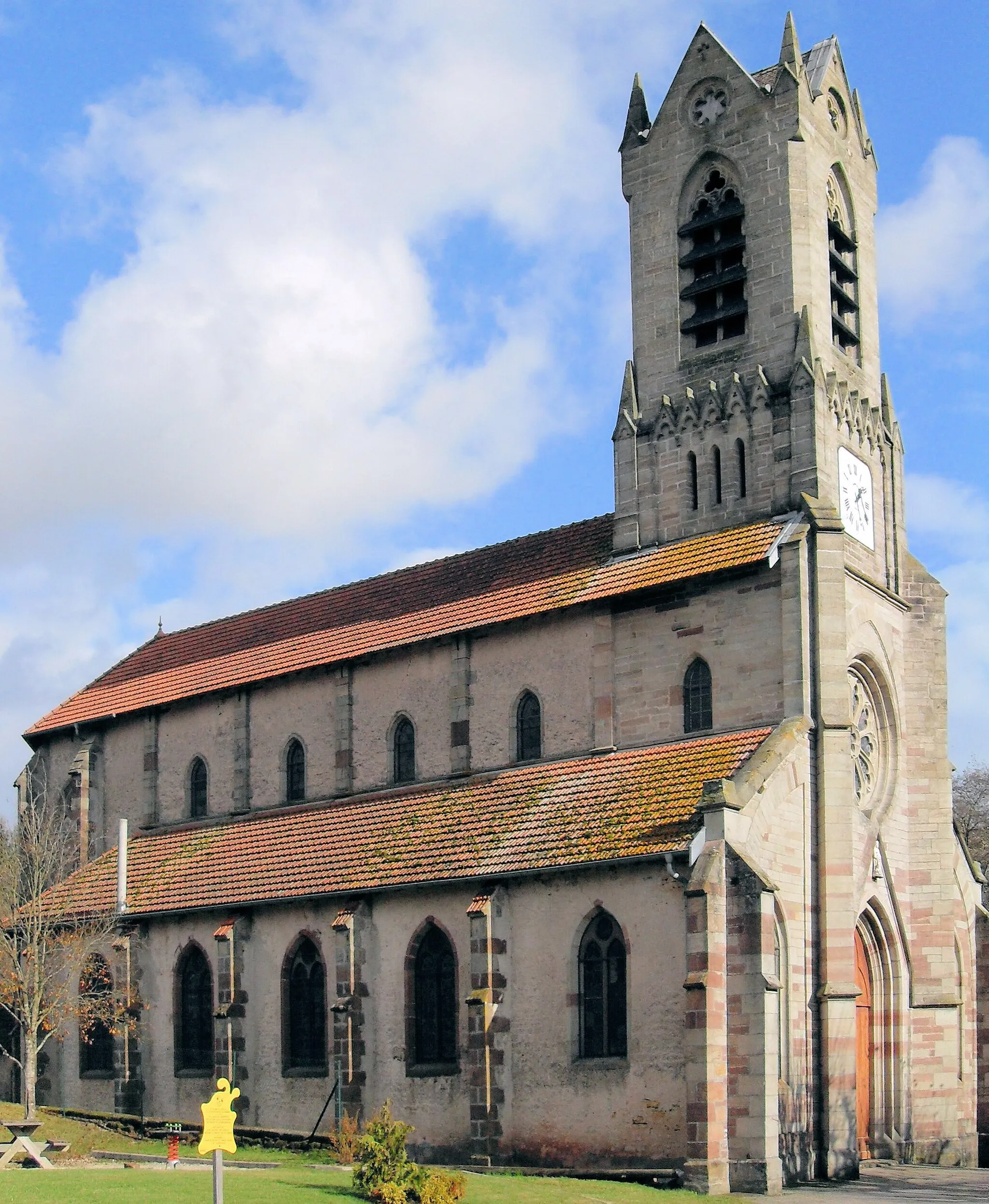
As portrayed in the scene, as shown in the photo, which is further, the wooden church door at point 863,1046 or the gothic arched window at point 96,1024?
the gothic arched window at point 96,1024

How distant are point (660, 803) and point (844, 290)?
13877 millimetres

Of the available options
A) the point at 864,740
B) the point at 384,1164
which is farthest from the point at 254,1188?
the point at 864,740

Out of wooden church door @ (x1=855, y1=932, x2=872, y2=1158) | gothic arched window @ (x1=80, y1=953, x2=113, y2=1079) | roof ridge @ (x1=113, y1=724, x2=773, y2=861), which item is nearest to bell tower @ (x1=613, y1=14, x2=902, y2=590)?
roof ridge @ (x1=113, y1=724, x2=773, y2=861)

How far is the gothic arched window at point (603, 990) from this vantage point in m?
30.5

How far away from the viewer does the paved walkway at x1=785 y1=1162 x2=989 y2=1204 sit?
27219 millimetres

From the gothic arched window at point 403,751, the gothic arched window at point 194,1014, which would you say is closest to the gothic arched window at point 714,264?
the gothic arched window at point 403,751

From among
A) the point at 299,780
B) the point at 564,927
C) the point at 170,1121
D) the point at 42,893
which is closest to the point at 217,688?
the point at 299,780

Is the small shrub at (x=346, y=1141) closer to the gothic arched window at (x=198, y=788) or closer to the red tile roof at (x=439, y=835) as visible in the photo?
the red tile roof at (x=439, y=835)

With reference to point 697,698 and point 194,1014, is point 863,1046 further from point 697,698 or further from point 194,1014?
point 194,1014

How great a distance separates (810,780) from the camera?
3197cm

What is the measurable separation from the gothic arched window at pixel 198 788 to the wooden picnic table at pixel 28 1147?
12128 millimetres

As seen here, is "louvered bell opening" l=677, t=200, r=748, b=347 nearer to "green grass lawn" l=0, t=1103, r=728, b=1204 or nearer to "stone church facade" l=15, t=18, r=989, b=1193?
"stone church facade" l=15, t=18, r=989, b=1193

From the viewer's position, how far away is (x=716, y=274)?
123ft

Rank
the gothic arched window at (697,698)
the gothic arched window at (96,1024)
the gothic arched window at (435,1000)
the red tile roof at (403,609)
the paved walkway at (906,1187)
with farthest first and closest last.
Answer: the gothic arched window at (96,1024), the red tile roof at (403,609), the gothic arched window at (697,698), the gothic arched window at (435,1000), the paved walkway at (906,1187)
